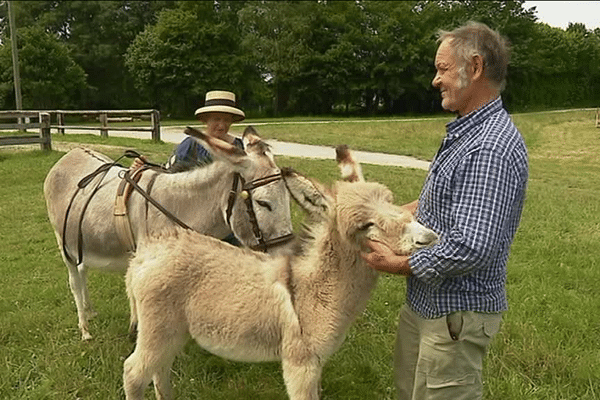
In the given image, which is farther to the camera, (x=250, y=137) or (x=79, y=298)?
(x=79, y=298)

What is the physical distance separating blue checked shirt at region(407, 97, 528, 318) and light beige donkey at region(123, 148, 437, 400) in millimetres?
384

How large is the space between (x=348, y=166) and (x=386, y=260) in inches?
31.2

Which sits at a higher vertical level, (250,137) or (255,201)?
(250,137)

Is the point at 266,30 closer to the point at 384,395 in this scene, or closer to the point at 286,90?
the point at 286,90

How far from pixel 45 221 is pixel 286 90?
4040cm

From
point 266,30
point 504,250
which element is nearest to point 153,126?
point 504,250

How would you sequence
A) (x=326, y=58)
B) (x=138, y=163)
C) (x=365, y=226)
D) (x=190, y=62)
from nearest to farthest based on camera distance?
(x=365, y=226)
(x=138, y=163)
(x=190, y=62)
(x=326, y=58)

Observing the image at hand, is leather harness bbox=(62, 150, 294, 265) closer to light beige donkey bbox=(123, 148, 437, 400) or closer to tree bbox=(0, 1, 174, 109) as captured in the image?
light beige donkey bbox=(123, 148, 437, 400)

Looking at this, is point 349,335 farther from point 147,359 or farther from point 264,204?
point 147,359

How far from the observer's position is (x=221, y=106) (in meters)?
5.11

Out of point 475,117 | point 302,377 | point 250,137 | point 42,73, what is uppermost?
point 42,73

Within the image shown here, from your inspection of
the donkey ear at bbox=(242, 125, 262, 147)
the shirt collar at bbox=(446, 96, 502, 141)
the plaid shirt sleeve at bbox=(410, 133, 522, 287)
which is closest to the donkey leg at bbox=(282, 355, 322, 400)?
the plaid shirt sleeve at bbox=(410, 133, 522, 287)

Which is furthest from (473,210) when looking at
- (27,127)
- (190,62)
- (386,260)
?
(190,62)

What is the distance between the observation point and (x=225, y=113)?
16.9 feet
